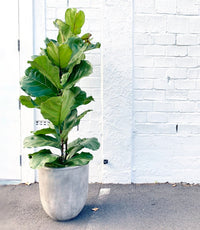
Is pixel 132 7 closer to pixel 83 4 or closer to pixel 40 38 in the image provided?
pixel 83 4

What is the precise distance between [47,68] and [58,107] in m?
0.33

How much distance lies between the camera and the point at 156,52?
296 cm

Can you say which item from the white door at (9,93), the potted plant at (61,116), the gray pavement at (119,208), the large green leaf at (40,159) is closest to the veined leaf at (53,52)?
the potted plant at (61,116)

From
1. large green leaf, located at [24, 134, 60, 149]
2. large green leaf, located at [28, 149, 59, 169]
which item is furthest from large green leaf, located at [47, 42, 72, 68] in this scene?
large green leaf, located at [28, 149, 59, 169]

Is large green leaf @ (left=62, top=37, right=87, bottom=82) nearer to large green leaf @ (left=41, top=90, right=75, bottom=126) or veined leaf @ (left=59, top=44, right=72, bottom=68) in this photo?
veined leaf @ (left=59, top=44, right=72, bottom=68)

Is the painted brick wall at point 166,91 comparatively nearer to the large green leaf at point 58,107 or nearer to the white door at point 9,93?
the large green leaf at point 58,107

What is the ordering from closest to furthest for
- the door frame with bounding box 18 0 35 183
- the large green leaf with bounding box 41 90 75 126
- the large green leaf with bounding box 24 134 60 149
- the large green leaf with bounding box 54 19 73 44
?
the large green leaf with bounding box 41 90 75 126
the large green leaf with bounding box 24 134 60 149
the large green leaf with bounding box 54 19 73 44
the door frame with bounding box 18 0 35 183

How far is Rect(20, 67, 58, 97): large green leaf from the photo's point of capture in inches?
83.7

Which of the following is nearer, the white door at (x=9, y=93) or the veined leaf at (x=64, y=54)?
the veined leaf at (x=64, y=54)

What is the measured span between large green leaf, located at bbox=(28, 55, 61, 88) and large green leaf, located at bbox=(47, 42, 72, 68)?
3.4 inches

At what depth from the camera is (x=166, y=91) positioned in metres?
2.99

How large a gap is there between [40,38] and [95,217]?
2015mm

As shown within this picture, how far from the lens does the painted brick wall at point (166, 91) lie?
293 centimetres

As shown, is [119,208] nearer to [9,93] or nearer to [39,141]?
[39,141]
